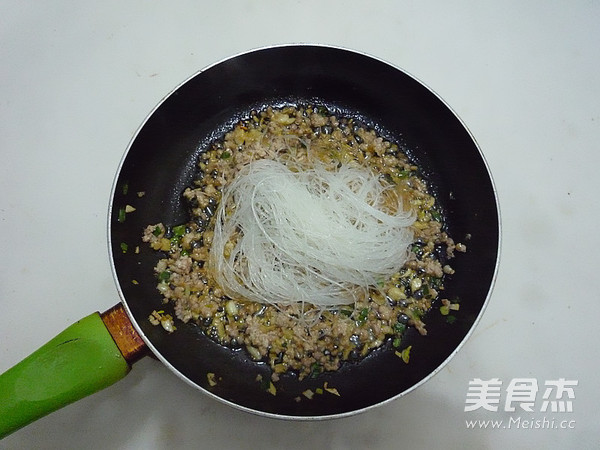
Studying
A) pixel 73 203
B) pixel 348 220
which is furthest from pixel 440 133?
pixel 73 203

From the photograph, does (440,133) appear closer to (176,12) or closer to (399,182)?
(399,182)

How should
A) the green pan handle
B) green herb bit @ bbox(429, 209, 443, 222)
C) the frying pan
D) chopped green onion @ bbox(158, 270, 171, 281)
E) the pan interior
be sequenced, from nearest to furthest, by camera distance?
the green pan handle → the frying pan → the pan interior → chopped green onion @ bbox(158, 270, 171, 281) → green herb bit @ bbox(429, 209, 443, 222)

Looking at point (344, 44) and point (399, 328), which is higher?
point (344, 44)

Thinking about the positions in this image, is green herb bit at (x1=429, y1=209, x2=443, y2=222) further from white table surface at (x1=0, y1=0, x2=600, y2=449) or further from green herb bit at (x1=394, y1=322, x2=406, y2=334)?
green herb bit at (x1=394, y1=322, x2=406, y2=334)

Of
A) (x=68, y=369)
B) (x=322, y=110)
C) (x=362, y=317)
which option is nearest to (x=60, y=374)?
(x=68, y=369)

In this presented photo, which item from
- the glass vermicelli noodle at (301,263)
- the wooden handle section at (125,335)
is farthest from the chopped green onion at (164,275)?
the wooden handle section at (125,335)

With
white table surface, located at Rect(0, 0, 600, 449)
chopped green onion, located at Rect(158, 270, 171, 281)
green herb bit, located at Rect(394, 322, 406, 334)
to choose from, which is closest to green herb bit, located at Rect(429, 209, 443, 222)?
white table surface, located at Rect(0, 0, 600, 449)

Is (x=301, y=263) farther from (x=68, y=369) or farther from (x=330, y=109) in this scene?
(x=68, y=369)

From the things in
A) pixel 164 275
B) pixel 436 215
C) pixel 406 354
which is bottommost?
pixel 406 354
